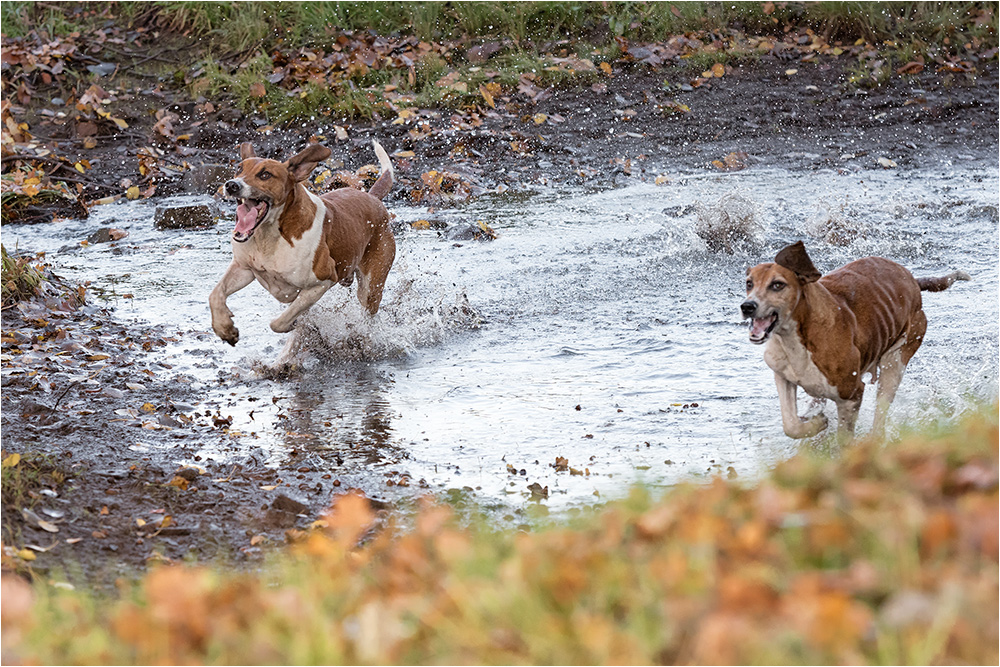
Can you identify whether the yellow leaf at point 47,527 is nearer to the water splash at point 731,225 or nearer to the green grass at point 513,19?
the water splash at point 731,225

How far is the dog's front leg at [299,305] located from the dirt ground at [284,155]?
513 mm

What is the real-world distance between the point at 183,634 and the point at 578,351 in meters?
5.14

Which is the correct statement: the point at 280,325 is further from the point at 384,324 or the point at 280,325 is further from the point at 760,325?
the point at 760,325

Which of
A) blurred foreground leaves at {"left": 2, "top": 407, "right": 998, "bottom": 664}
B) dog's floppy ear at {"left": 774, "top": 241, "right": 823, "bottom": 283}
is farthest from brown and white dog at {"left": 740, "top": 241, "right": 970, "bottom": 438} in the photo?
blurred foreground leaves at {"left": 2, "top": 407, "right": 998, "bottom": 664}

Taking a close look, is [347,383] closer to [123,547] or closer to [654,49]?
[123,547]

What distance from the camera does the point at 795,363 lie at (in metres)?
5.53

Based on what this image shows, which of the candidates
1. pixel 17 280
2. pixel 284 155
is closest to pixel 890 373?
pixel 17 280

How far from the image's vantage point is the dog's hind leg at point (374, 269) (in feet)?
26.3

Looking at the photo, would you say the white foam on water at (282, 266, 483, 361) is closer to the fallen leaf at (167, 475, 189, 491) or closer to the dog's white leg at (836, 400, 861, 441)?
the fallen leaf at (167, 475, 189, 491)

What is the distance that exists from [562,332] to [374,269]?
1506 mm

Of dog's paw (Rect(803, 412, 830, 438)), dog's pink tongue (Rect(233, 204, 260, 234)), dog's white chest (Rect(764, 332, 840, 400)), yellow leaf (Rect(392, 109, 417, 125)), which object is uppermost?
dog's pink tongue (Rect(233, 204, 260, 234))

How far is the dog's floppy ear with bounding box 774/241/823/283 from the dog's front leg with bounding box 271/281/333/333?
10.6 ft

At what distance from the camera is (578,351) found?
771 cm

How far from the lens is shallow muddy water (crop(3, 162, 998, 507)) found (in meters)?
6.01
